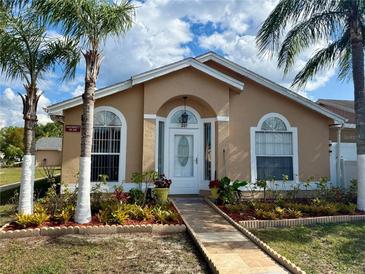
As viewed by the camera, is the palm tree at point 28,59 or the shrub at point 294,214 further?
the shrub at point 294,214

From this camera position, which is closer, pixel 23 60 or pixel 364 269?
pixel 364 269

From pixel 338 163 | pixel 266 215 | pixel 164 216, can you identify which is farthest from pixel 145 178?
pixel 338 163

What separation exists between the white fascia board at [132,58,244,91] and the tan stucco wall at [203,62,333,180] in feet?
2.77

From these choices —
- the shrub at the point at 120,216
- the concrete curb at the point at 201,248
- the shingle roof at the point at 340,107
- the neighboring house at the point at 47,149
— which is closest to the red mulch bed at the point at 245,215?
the concrete curb at the point at 201,248

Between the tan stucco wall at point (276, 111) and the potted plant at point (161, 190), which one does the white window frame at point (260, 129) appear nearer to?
the tan stucco wall at point (276, 111)

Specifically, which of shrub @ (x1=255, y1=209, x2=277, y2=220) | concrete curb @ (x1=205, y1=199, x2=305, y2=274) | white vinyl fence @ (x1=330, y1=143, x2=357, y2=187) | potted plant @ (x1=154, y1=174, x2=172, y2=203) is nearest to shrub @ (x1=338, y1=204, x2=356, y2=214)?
shrub @ (x1=255, y1=209, x2=277, y2=220)

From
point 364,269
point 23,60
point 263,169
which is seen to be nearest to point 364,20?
point 263,169

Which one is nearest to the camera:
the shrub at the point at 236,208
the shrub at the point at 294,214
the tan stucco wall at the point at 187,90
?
the shrub at the point at 294,214

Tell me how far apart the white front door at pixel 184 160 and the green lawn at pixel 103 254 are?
472 centimetres

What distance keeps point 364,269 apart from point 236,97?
27.6 feet

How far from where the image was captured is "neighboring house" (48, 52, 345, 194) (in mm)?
11547

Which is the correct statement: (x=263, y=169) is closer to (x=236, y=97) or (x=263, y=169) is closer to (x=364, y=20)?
(x=236, y=97)

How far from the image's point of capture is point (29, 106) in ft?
28.7

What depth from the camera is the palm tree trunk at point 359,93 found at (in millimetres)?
10305
